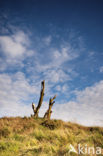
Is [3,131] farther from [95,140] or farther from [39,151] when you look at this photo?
[95,140]

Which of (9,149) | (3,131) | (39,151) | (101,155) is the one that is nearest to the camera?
(101,155)

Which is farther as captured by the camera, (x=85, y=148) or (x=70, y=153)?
(x=85, y=148)

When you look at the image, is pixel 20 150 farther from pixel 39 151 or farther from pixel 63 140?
pixel 63 140

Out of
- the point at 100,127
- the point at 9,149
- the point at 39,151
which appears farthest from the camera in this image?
the point at 100,127

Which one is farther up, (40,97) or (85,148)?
(40,97)

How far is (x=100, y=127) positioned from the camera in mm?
15641

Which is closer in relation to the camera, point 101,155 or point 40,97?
point 101,155

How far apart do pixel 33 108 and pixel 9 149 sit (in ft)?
42.3

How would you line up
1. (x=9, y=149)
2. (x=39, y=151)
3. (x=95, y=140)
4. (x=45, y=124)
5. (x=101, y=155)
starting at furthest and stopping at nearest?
(x=45, y=124)
(x=95, y=140)
(x=9, y=149)
(x=39, y=151)
(x=101, y=155)

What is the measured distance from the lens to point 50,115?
19344 millimetres

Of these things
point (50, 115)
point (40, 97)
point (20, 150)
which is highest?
point (40, 97)

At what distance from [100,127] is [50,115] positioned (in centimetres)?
688

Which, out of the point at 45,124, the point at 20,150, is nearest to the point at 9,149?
the point at 20,150

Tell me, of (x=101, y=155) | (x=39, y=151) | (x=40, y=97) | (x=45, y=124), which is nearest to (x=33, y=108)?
(x=40, y=97)
